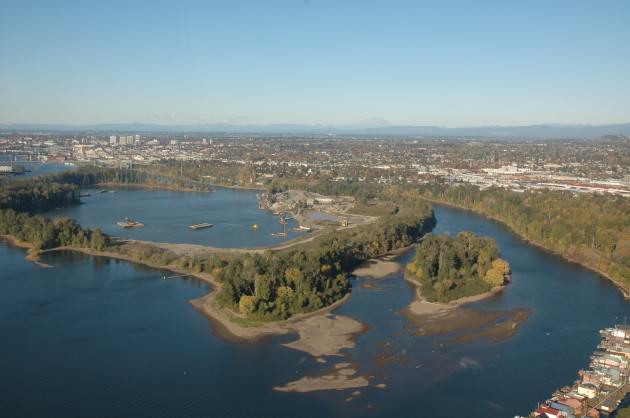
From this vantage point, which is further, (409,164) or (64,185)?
(409,164)

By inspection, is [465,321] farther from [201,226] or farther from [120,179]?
[120,179]

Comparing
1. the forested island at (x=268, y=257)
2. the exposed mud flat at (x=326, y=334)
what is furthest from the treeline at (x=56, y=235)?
the exposed mud flat at (x=326, y=334)

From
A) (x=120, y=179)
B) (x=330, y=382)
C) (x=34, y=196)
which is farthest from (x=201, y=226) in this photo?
(x=120, y=179)

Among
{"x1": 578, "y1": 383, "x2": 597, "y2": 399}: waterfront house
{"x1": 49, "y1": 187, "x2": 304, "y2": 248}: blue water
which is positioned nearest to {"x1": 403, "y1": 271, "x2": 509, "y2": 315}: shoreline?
{"x1": 578, "y1": 383, "x2": 597, "y2": 399}: waterfront house

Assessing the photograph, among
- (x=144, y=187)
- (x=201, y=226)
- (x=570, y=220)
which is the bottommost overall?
(x=201, y=226)

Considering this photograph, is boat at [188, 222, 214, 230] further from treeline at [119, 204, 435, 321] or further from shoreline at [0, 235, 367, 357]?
shoreline at [0, 235, 367, 357]

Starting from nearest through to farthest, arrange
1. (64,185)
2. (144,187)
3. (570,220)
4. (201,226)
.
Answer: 1. (570,220)
2. (201,226)
3. (64,185)
4. (144,187)

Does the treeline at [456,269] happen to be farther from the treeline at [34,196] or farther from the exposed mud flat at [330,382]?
the treeline at [34,196]
